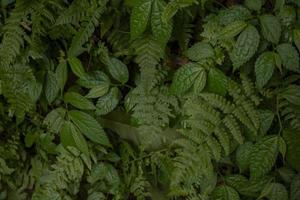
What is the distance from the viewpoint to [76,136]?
177 centimetres

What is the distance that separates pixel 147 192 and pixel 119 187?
0.12 m

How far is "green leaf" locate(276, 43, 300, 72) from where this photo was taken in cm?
148

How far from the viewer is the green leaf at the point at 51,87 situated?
187 centimetres

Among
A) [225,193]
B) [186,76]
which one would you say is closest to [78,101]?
[186,76]

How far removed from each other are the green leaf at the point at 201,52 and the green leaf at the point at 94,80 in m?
0.39

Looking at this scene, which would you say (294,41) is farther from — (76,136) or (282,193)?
(76,136)

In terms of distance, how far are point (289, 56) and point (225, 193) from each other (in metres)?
0.55

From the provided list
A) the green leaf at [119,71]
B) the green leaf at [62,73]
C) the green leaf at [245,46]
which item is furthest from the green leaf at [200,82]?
the green leaf at [62,73]

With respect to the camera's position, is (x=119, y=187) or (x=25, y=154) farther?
(x=25, y=154)

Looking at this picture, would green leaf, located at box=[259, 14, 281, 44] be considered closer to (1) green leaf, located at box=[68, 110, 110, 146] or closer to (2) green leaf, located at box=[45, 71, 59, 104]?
(1) green leaf, located at box=[68, 110, 110, 146]

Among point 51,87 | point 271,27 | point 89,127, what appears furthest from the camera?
point 51,87

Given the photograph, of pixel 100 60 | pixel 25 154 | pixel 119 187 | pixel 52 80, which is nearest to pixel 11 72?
pixel 52 80

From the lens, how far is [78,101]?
5.97ft

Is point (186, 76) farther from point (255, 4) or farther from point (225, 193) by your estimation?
point (225, 193)
